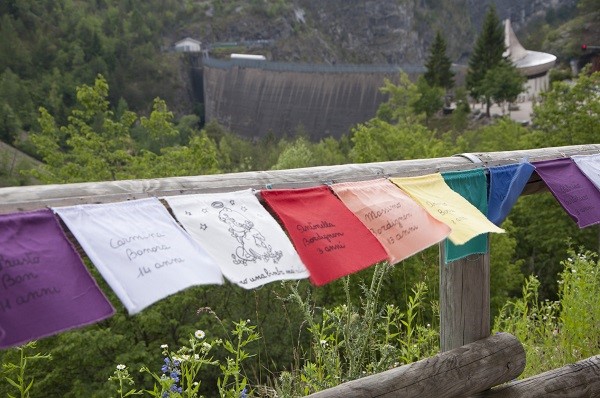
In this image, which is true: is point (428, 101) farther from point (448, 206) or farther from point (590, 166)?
point (448, 206)

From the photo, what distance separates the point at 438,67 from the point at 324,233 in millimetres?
41119

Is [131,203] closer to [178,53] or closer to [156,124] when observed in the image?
[156,124]

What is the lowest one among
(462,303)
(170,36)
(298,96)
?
(170,36)

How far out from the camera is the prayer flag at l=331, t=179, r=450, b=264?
6.25ft

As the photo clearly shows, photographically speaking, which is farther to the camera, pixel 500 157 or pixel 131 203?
pixel 500 157

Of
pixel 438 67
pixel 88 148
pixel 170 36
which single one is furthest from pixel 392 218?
pixel 170 36

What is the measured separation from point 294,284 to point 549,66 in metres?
47.1

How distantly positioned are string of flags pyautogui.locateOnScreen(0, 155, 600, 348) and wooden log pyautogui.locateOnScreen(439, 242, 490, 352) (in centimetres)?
9

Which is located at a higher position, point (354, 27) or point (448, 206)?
point (448, 206)

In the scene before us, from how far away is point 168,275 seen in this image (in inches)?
56.9

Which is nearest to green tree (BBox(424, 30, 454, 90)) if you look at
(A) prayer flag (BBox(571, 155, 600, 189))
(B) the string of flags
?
(A) prayer flag (BBox(571, 155, 600, 189))

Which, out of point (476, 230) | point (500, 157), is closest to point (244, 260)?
point (476, 230)

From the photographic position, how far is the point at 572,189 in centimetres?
257

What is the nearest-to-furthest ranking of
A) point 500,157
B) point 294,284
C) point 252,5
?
1. point 500,157
2. point 294,284
3. point 252,5
